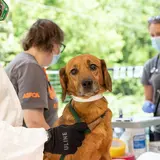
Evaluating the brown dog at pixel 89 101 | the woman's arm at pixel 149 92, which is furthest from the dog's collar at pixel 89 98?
the woman's arm at pixel 149 92

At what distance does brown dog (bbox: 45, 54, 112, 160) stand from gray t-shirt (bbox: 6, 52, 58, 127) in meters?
0.26

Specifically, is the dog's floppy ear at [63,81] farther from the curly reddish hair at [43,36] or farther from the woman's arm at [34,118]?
the curly reddish hair at [43,36]

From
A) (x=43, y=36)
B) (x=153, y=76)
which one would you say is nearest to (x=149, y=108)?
(x=153, y=76)

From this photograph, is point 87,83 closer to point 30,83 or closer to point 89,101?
point 89,101

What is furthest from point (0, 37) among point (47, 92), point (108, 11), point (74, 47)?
point (47, 92)

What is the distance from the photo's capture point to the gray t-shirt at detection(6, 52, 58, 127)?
160 centimetres

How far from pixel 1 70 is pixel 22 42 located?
72cm

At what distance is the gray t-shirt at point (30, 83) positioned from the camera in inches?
62.8

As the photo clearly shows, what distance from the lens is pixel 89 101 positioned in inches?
52.4

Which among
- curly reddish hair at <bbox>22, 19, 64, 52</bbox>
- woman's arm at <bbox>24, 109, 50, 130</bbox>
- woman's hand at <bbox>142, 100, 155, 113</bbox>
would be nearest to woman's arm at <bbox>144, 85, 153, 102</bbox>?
woman's hand at <bbox>142, 100, 155, 113</bbox>

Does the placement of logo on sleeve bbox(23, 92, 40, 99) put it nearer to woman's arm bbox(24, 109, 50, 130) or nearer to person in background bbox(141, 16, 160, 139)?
woman's arm bbox(24, 109, 50, 130)

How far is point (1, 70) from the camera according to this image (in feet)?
3.69

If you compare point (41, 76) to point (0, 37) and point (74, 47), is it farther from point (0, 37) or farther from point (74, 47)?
point (74, 47)

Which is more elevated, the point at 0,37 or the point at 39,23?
the point at 39,23
